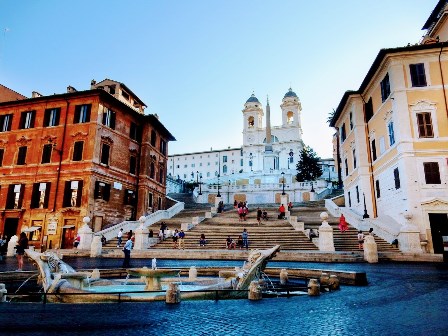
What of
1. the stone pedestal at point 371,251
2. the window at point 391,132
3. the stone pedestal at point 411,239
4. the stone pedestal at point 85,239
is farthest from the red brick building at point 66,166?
the window at point 391,132

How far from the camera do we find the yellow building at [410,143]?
20609 mm

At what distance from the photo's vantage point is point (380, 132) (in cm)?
2595

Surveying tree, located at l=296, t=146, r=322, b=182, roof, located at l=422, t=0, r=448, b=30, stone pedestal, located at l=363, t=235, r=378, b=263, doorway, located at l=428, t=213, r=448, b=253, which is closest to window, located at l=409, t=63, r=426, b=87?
doorway, located at l=428, t=213, r=448, b=253

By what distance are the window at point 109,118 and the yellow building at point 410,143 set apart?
23228mm

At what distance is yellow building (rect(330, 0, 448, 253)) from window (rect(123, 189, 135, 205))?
2151 cm

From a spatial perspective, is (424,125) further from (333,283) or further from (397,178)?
(333,283)

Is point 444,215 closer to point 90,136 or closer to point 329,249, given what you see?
point 329,249

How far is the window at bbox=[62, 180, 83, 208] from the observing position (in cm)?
2872

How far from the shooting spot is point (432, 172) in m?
21.4

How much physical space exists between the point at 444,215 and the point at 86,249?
2360cm

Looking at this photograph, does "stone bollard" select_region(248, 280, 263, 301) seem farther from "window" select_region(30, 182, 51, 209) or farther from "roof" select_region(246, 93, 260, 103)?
"roof" select_region(246, 93, 260, 103)

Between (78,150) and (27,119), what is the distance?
286 inches

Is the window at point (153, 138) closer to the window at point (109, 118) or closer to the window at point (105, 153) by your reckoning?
the window at point (109, 118)

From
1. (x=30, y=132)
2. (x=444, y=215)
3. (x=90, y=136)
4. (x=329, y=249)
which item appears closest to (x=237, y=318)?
(x=329, y=249)
